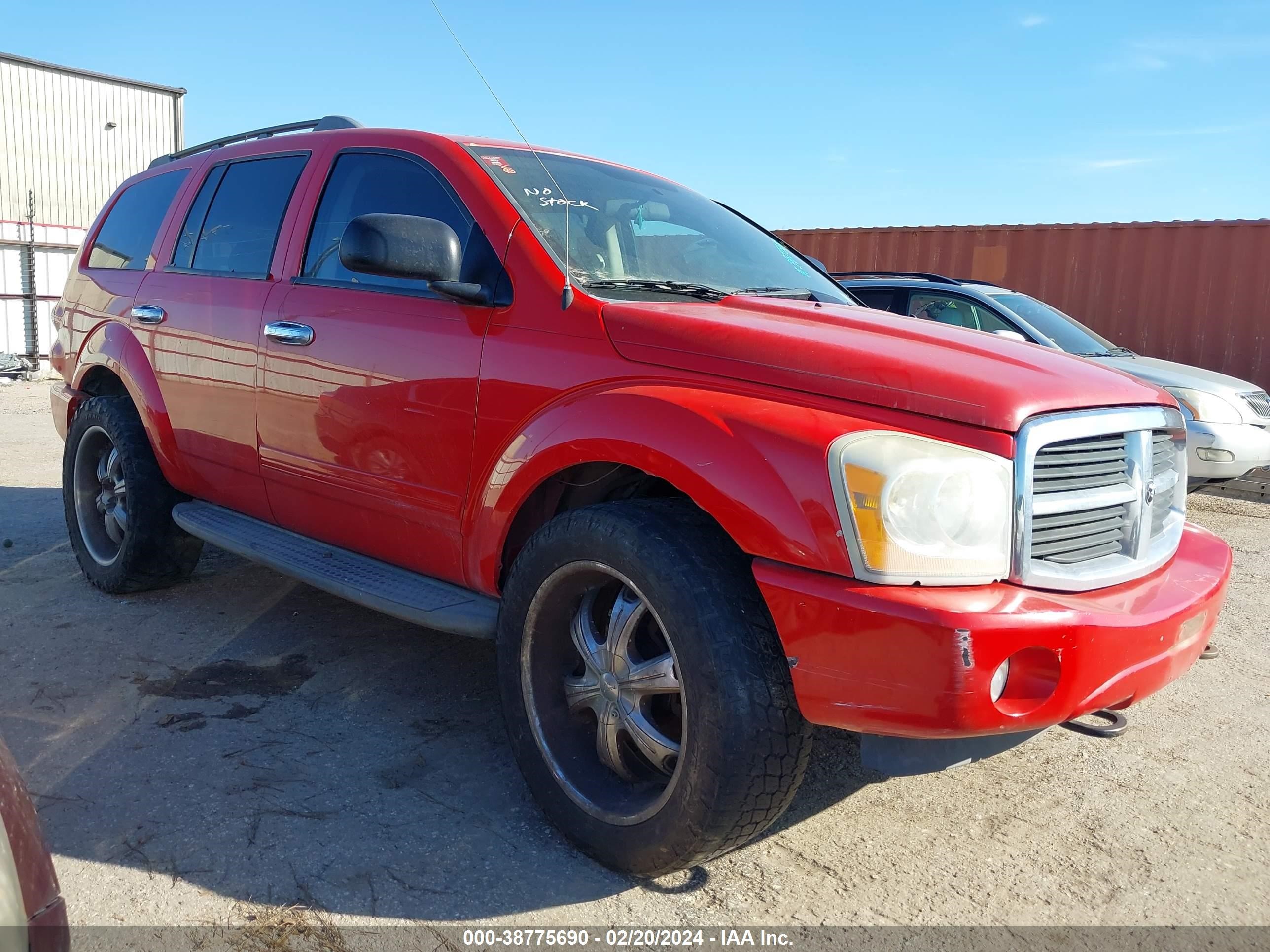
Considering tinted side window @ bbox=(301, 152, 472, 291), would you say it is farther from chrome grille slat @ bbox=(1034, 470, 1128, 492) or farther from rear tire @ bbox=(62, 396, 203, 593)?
chrome grille slat @ bbox=(1034, 470, 1128, 492)

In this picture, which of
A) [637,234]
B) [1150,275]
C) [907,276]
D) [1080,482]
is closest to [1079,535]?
[1080,482]

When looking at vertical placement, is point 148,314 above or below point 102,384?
above

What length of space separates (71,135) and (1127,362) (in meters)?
23.2

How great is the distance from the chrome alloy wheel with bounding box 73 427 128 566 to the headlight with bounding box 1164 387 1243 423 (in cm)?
651

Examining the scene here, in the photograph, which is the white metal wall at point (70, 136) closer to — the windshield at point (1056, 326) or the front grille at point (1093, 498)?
the windshield at point (1056, 326)

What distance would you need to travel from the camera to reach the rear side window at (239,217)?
12.4 ft

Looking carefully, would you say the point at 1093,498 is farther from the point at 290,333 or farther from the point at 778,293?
the point at 290,333

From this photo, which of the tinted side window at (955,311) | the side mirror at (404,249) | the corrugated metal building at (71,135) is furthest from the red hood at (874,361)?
the corrugated metal building at (71,135)

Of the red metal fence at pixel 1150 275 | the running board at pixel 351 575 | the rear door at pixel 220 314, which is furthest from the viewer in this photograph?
the red metal fence at pixel 1150 275

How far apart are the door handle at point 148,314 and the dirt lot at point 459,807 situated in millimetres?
1275

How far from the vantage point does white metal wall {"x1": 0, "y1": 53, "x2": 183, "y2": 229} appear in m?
21.6

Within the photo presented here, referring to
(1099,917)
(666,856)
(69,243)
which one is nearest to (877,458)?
(666,856)

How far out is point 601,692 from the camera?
8.45 feet

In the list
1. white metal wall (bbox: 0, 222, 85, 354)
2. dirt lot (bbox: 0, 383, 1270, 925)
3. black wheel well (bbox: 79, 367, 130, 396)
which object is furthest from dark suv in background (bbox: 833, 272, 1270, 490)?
white metal wall (bbox: 0, 222, 85, 354)
